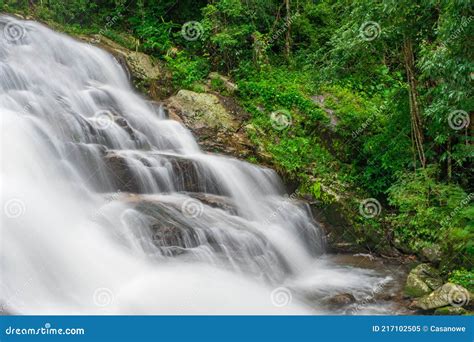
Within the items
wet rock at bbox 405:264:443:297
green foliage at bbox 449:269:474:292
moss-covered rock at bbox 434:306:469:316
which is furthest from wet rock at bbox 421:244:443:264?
moss-covered rock at bbox 434:306:469:316

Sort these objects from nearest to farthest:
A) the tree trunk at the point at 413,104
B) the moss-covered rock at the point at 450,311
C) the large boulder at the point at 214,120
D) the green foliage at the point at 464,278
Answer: the moss-covered rock at the point at 450,311, the green foliage at the point at 464,278, the tree trunk at the point at 413,104, the large boulder at the point at 214,120

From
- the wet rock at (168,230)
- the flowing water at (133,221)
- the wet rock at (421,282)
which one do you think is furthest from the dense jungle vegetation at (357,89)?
the wet rock at (168,230)

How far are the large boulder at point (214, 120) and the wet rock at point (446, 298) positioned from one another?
16.8 feet

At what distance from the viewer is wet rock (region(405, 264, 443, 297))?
7.19m

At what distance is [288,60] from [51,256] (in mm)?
10763

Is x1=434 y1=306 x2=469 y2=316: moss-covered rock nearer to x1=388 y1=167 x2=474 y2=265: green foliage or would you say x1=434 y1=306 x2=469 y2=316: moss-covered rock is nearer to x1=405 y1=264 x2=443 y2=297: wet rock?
x1=405 y1=264 x2=443 y2=297: wet rock

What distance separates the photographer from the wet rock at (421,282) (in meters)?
7.19

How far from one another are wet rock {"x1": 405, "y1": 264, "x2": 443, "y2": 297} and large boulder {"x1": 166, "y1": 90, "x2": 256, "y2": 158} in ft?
14.7

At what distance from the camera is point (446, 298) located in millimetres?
6434

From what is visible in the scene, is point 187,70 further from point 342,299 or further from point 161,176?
point 342,299

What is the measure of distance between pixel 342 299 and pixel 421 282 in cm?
129

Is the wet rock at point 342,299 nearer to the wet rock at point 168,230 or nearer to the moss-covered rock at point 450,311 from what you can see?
the moss-covered rock at point 450,311

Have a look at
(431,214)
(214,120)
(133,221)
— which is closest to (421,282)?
(431,214)
